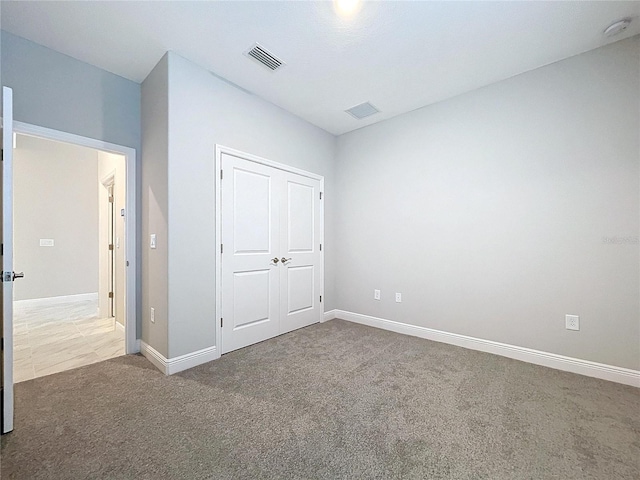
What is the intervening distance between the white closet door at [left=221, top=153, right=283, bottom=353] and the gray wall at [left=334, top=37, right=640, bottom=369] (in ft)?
4.43

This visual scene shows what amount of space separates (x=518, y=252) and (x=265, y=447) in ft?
8.91

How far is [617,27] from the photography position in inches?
79.9

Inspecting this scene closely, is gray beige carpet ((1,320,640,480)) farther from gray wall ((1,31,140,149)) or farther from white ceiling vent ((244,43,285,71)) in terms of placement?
white ceiling vent ((244,43,285,71))

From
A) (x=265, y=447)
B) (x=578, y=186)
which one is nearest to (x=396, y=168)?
(x=578, y=186)

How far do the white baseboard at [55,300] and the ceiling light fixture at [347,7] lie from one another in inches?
270

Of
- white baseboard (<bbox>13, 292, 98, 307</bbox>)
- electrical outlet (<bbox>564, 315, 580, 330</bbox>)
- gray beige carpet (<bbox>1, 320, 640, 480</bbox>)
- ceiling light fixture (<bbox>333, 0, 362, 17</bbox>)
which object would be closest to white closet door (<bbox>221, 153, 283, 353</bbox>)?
gray beige carpet (<bbox>1, 320, 640, 480</bbox>)

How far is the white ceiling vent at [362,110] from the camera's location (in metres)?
3.27

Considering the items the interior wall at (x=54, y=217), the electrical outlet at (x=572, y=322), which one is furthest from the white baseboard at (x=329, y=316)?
the interior wall at (x=54, y=217)

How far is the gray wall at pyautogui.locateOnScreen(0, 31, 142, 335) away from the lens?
2166mm

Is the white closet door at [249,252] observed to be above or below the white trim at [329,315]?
above

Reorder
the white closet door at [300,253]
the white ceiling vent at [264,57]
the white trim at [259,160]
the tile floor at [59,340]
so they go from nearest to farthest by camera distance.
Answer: the white ceiling vent at [264,57]
the tile floor at [59,340]
the white trim at [259,160]
the white closet door at [300,253]

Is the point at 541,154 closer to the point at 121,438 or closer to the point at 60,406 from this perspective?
the point at 121,438

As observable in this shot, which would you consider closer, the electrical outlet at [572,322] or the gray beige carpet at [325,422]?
the gray beige carpet at [325,422]

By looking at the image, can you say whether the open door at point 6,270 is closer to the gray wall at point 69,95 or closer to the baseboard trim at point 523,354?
the gray wall at point 69,95
